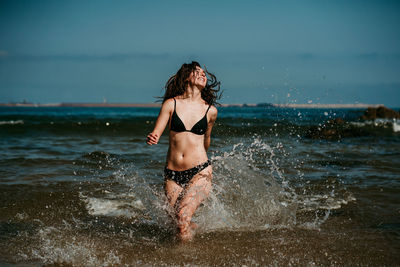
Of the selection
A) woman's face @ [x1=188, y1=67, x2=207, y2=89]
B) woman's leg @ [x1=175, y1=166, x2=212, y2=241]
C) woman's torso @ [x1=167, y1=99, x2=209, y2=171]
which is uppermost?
woman's face @ [x1=188, y1=67, x2=207, y2=89]

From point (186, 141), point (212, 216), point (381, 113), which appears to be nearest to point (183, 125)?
point (186, 141)

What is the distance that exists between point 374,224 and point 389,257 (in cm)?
116

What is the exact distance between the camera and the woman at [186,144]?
446 centimetres

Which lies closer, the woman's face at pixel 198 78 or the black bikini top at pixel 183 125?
the black bikini top at pixel 183 125

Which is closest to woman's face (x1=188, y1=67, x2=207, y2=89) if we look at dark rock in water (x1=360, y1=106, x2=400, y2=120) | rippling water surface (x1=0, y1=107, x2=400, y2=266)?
rippling water surface (x1=0, y1=107, x2=400, y2=266)

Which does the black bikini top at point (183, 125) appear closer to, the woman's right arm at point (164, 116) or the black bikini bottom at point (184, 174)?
the woman's right arm at point (164, 116)

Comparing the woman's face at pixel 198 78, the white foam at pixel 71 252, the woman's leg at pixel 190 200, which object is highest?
the woman's face at pixel 198 78

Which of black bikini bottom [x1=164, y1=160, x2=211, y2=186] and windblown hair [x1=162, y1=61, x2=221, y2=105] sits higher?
windblown hair [x1=162, y1=61, x2=221, y2=105]

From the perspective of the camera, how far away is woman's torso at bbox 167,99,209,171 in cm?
447

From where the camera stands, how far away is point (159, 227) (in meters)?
5.17

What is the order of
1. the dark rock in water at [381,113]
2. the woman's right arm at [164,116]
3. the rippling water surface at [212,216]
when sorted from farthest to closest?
the dark rock in water at [381,113]
the woman's right arm at [164,116]
the rippling water surface at [212,216]

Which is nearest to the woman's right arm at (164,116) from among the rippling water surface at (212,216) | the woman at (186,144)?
the woman at (186,144)

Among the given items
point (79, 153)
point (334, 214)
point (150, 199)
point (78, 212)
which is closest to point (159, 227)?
point (150, 199)

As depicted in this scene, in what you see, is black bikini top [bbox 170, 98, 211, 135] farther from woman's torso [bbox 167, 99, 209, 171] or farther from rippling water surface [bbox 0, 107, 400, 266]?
rippling water surface [bbox 0, 107, 400, 266]
